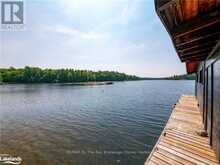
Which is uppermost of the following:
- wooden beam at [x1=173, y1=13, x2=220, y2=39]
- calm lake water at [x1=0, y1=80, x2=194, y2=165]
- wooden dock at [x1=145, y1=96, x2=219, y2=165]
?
wooden beam at [x1=173, y1=13, x2=220, y2=39]

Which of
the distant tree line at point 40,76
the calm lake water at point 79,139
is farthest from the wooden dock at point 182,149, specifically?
the distant tree line at point 40,76

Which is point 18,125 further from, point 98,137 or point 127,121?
point 127,121

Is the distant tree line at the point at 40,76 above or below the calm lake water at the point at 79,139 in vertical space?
above

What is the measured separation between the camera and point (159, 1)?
2242 millimetres

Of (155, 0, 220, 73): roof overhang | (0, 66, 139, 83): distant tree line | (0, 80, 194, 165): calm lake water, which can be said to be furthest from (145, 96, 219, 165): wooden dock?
(0, 66, 139, 83): distant tree line

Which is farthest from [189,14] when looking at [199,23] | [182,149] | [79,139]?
[79,139]

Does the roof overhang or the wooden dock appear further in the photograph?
the wooden dock

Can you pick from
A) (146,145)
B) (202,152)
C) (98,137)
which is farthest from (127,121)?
(202,152)

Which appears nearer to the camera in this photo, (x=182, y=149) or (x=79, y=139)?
(x=182, y=149)

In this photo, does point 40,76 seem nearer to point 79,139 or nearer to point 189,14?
point 79,139

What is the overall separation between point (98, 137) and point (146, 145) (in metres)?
3.43

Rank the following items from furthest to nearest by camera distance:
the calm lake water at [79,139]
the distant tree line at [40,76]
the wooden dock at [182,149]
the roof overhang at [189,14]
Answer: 1. the distant tree line at [40,76]
2. the calm lake water at [79,139]
3. the wooden dock at [182,149]
4. the roof overhang at [189,14]

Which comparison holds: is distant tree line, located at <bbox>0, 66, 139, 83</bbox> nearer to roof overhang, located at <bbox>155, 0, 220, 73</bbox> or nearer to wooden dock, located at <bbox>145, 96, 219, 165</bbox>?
wooden dock, located at <bbox>145, 96, 219, 165</bbox>

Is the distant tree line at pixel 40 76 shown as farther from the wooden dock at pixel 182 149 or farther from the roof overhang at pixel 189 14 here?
the roof overhang at pixel 189 14
